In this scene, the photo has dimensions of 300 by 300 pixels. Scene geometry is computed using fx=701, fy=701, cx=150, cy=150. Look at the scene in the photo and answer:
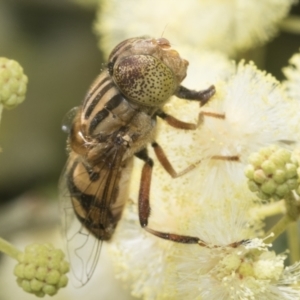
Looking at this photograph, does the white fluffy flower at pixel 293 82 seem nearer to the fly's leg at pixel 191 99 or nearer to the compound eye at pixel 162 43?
the fly's leg at pixel 191 99

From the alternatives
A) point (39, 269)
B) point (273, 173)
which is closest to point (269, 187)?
point (273, 173)

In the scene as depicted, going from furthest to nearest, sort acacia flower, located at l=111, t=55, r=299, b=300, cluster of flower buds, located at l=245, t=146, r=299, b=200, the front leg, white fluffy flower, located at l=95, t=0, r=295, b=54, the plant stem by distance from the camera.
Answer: white fluffy flower, located at l=95, t=0, r=295, b=54 → the front leg → acacia flower, located at l=111, t=55, r=299, b=300 → the plant stem → cluster of flower buds, located at l=245, t=146, r=299, b=200

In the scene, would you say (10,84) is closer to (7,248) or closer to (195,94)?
(7,248)

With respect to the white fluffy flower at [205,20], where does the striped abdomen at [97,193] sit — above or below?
below

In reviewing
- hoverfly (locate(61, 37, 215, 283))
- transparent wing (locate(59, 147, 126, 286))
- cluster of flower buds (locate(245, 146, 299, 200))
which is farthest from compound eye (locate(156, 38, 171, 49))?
cluster of flower buds (locate(245, 146, 299, 200))

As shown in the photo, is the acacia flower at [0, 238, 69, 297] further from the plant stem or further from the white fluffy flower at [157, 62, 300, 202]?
the white fluffy flower at [157, 62, 300, 202]

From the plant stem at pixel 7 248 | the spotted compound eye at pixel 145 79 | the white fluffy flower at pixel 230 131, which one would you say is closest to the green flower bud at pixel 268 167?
the white fluffy flower at pixel 230 131
